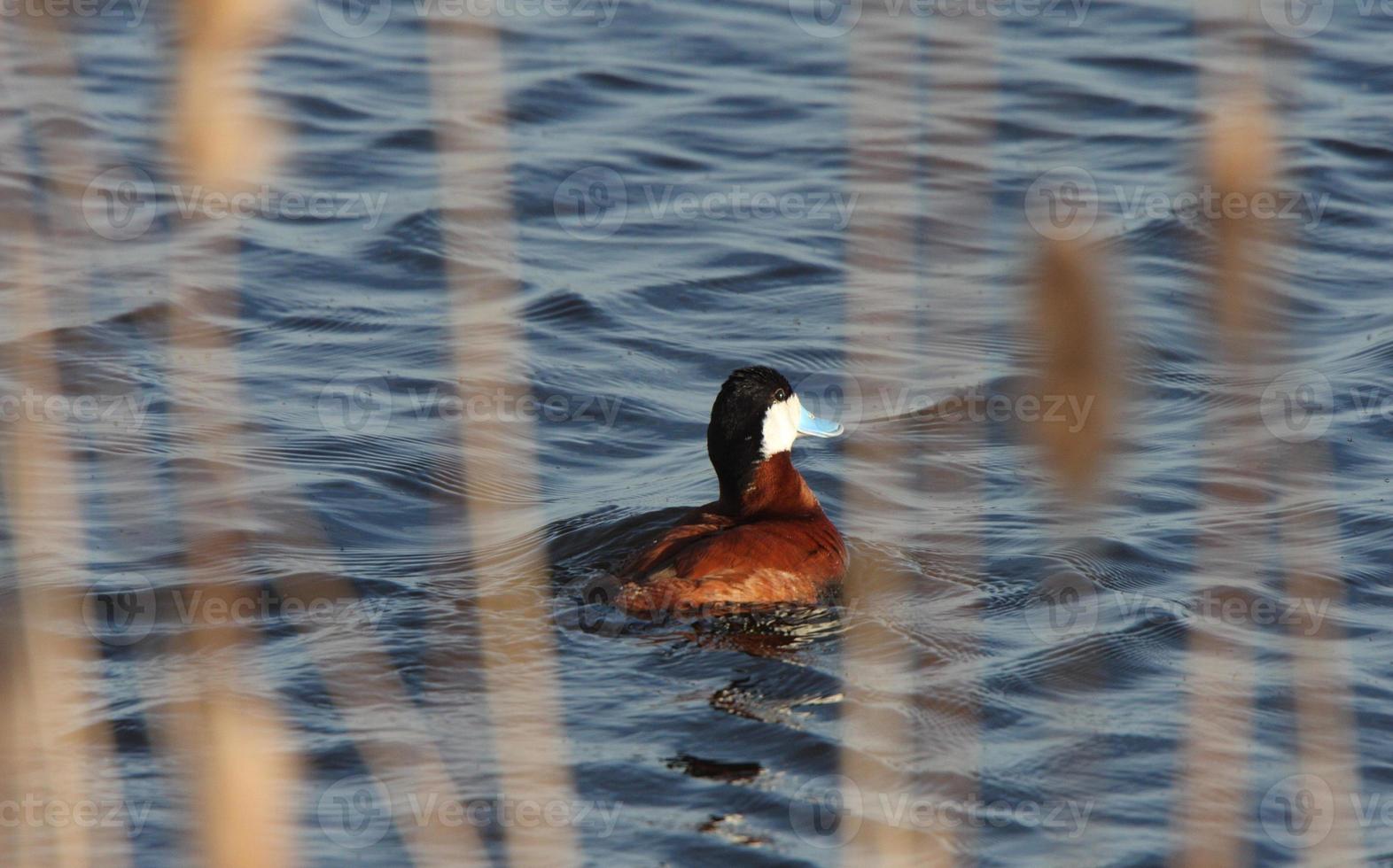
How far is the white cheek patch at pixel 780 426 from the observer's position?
7234 millimetres

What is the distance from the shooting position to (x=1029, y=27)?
14156 millimetres

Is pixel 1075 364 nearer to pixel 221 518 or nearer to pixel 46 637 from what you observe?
pixel 46 637

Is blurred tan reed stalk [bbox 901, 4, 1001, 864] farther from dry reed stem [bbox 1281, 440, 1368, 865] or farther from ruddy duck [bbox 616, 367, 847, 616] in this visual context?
dry reed stem [bbox 1281, 440, 1368, 865]

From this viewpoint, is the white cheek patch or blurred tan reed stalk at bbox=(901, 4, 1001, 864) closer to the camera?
blurred tan reed stalk at bbox=(901, 4, 1001, 864)

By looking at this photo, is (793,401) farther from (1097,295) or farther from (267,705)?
(1097,295)

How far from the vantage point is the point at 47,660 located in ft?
18.9

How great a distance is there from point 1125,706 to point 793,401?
209 centimetres

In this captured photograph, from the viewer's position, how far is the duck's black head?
23.6ft

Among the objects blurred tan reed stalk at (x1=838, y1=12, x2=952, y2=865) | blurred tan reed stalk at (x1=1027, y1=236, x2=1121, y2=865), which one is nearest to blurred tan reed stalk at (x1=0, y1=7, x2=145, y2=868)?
blurred tan reed stalk at (x1=838, y1=12, x2=952, y2=865)

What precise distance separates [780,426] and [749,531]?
0.65 metres

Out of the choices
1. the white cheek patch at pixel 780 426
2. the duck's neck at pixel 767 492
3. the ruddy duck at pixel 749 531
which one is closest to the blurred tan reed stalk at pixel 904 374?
the ruddy duck at pixel 749 531

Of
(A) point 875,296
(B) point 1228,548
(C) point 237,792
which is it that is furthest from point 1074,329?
(B) point 1228,548

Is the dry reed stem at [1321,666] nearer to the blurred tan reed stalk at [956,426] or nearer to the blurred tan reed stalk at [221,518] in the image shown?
the blurred tan reed stalk at [956,426]

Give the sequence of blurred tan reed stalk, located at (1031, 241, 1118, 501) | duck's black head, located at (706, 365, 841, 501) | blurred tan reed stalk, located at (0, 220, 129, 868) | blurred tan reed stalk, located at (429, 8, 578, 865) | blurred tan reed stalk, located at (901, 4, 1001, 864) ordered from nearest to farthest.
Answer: blurred tan reed stalk, located at (1031, 241, 1118, 501) < blurred tan reed stalk, located at (901, 4, 1001, 864) < blurred tan reed stalk, located at (429, 8, 578, 865) < blurred tan reed stalk, located at (0, 220, 129, 868) < duck's black head, located at (706, 365, 841, 501)
